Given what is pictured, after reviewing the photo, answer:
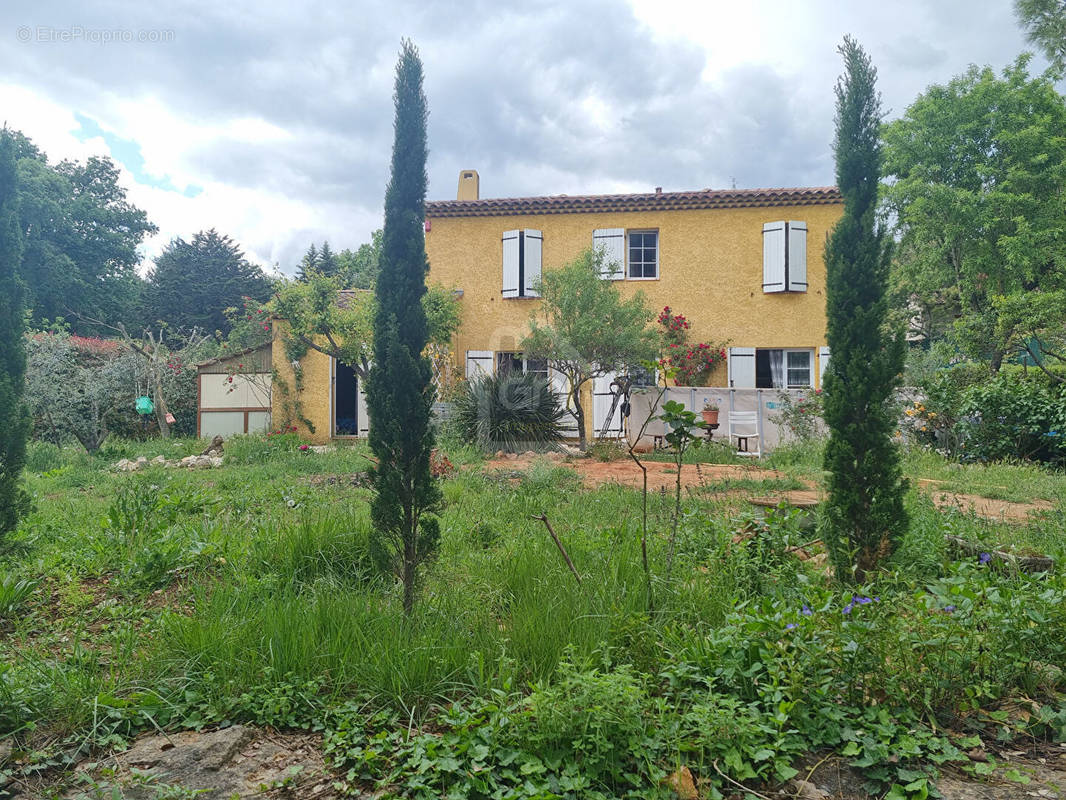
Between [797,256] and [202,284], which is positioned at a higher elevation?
[202,284]

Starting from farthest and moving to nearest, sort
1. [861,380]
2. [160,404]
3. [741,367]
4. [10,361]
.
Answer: [741,367] → [160,404] → [10,361] → [861,380]

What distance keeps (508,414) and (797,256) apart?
23.6 ft

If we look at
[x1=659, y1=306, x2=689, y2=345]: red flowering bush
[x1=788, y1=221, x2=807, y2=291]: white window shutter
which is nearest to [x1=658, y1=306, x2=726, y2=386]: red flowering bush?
[x1=659, y1=306, x2=689, y2=345]: red flowering bush

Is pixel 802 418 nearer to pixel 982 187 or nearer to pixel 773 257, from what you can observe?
pixel 773 257

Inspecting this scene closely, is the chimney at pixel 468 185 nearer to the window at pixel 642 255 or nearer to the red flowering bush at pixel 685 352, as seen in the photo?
the window at pixel 642 255

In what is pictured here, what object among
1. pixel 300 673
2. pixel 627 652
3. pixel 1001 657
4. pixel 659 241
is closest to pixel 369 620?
pixel 300 673

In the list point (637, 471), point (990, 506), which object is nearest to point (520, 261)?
point (637, 471)

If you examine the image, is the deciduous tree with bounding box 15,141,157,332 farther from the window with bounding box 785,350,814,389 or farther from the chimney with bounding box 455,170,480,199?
the window with bounding box 785,350,814,389

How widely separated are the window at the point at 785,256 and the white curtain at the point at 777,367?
1322mm

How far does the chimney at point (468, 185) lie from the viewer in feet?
48.8

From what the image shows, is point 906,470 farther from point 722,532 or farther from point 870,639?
point 870,639

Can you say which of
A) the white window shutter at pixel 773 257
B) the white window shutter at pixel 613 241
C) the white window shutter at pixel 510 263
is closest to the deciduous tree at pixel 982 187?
the white window shutter at pixel 773 257

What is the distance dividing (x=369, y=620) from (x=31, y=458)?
8704mm

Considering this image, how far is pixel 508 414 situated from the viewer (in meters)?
10.2
